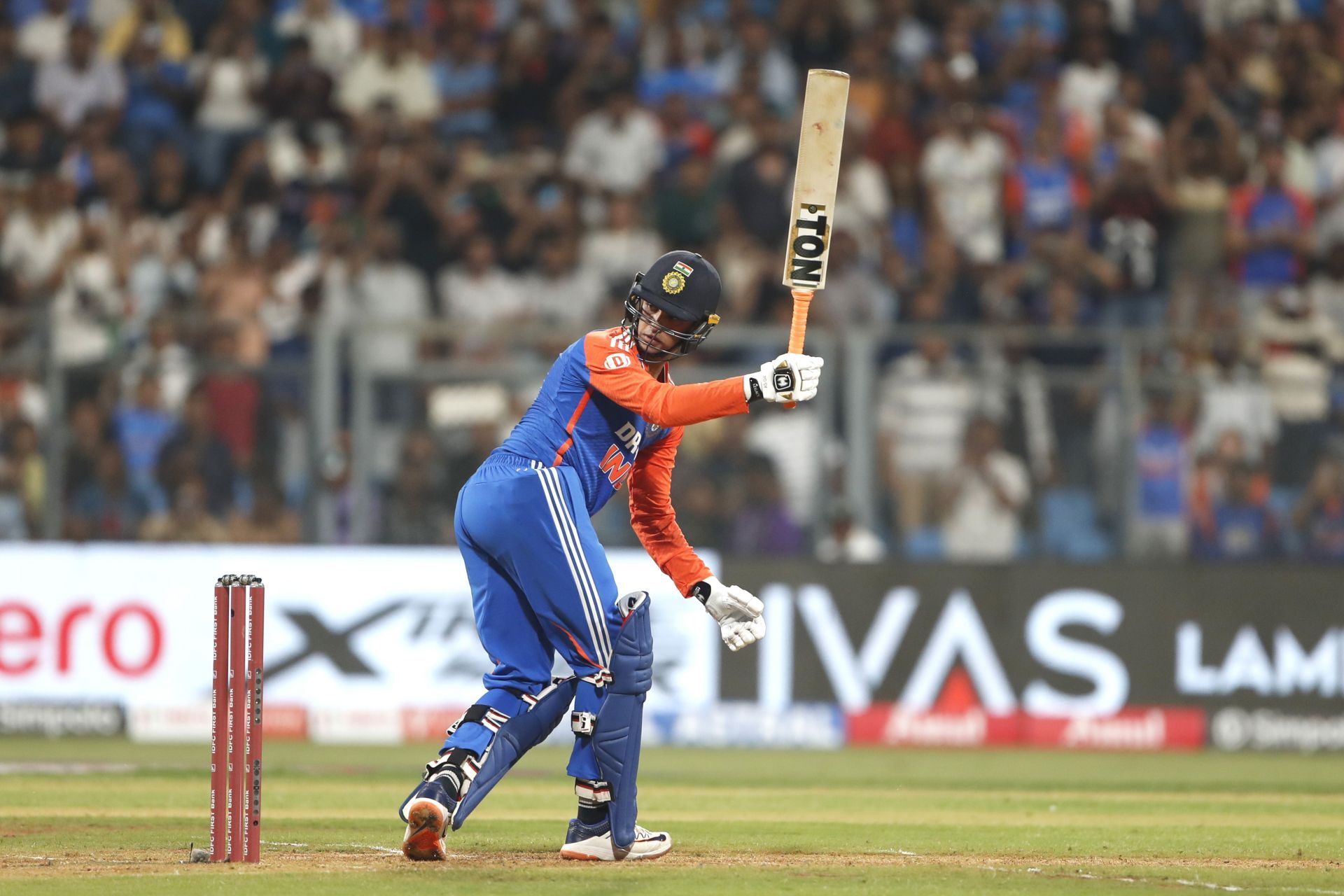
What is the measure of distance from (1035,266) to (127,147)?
321 inches

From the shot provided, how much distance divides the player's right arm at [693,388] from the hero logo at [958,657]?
6.69m

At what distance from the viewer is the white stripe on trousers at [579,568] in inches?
276

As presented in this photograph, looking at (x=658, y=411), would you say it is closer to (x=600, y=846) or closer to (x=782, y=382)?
(x=782, y=382)

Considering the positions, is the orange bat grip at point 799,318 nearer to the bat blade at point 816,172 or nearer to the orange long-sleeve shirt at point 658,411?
the bat blade at point 816,172

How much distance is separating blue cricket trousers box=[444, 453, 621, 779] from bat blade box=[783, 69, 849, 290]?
1.39 metres

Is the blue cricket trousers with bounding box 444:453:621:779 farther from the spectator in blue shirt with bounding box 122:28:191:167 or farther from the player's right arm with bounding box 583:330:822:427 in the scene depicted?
the spectator in blue shirt with bounding box 122:28:191:167

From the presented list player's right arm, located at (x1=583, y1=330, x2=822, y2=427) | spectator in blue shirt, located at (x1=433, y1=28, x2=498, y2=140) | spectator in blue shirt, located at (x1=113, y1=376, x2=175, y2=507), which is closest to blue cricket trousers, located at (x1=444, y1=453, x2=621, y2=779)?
player's right arm, located at (x1=583, y1=330, x2=822, y2=427)

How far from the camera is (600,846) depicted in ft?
23.6

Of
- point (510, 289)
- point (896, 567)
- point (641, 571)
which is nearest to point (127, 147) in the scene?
point (510, 289)

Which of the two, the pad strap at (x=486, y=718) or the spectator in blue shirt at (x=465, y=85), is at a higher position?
the spectator in blue shirt at (x=465, y=85)

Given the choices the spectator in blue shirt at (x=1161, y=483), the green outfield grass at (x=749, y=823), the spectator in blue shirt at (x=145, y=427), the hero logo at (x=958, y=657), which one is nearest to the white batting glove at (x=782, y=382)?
the green outfield grass at (x=749, y=823)

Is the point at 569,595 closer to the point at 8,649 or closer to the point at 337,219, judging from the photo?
the point at 8,649

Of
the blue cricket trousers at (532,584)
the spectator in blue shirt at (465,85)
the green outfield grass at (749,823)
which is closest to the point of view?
the green outfield grass at (749,823)

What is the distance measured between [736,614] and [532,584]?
0.88m
